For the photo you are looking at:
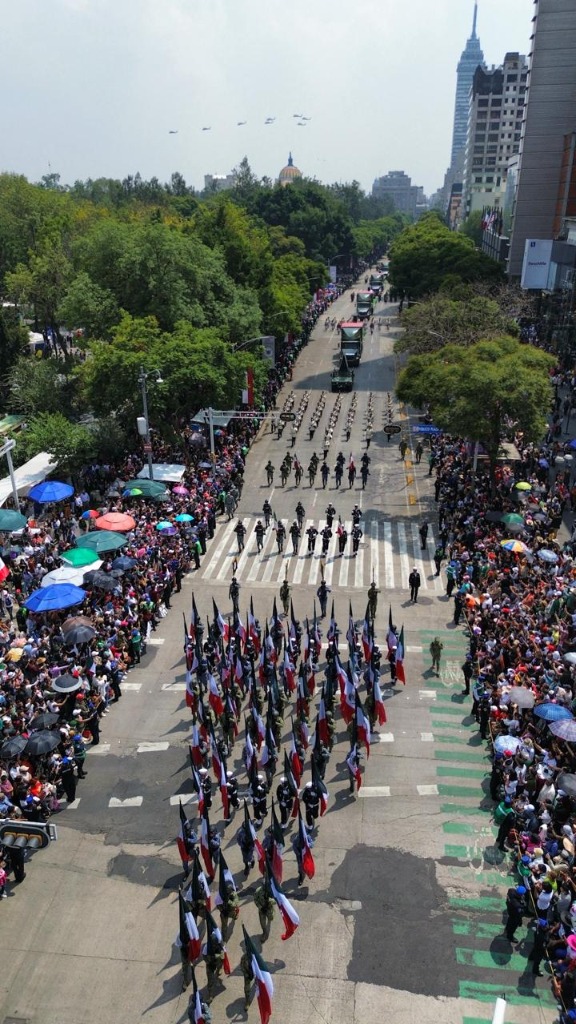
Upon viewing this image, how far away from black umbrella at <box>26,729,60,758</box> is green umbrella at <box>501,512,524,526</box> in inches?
715

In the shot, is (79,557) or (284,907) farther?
(79,557)

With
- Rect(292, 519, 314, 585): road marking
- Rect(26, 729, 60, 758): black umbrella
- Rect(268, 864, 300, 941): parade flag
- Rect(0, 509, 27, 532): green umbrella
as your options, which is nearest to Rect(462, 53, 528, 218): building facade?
Rect(292, 519, 314, 585): road marking

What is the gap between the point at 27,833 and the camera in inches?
600

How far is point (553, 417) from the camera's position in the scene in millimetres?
43906

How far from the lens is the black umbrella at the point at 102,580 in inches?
939

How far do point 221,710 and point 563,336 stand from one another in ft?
157

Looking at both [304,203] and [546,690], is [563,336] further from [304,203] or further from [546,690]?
[304,203]

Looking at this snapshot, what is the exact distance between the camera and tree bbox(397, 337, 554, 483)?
31344mm

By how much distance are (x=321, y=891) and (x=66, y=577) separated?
13.4 metres

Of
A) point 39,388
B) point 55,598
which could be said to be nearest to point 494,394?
point 55,598

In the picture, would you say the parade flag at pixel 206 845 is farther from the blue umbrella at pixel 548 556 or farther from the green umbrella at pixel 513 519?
the green umbrella at pixel 513 519

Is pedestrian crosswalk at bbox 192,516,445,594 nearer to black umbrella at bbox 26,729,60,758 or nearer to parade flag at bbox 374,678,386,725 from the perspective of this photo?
parade flag at bbox 374,678,386,725

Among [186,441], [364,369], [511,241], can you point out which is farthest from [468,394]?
[511,241]

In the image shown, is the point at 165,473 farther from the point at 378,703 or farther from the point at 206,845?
the point at 206,845
